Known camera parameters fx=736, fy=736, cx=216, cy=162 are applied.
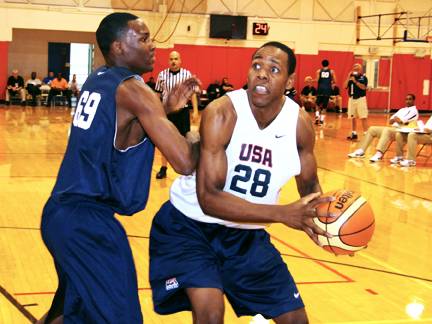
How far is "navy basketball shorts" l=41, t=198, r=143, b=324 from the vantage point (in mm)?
3156

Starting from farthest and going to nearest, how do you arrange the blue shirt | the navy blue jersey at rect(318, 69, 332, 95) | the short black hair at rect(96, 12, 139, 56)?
the navy blue jersey at rect(318, 69, 332, 95)
the blue shirt
the short black hair at rect(96, 12, 139, 56)

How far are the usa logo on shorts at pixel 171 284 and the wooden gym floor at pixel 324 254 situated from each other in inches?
58.6

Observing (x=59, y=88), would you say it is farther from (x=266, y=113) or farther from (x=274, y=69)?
(x=274, y=69)

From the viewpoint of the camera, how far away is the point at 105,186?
126 inches

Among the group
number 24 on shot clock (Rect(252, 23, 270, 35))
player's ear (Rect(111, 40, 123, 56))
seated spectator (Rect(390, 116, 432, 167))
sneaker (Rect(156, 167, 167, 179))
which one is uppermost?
number 24 on shot clock (Rect(252, 23, 270, 35))

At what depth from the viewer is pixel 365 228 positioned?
361 centimetres

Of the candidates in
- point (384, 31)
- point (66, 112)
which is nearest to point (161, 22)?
point (66, 112)

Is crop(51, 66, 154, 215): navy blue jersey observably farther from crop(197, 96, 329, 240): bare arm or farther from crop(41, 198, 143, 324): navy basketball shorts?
crop(197, 96, 329, 240): bare arm

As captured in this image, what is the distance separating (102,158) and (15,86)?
24522mm

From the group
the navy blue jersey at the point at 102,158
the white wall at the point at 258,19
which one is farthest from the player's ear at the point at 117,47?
the white wall at the point at 258,19

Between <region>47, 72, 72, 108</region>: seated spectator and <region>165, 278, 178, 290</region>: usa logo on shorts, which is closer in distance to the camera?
<region>165, 278, 178, 290</region>: usa logo on shorts

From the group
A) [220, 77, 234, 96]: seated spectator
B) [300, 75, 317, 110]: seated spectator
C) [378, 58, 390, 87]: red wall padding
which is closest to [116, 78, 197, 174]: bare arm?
[220, 77, 234, 96]: seated spectator

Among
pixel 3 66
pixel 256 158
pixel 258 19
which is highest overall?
pixel 258 19

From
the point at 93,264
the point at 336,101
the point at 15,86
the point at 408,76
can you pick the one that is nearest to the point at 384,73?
the point at 408,76
